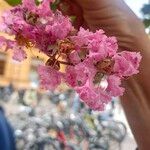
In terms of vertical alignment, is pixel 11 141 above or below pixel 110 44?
below

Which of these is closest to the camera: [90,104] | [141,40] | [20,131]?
[90,104]

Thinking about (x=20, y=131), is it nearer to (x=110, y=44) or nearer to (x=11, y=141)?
(x=11, y=141)

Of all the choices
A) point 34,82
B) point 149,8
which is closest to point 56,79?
point 149,8

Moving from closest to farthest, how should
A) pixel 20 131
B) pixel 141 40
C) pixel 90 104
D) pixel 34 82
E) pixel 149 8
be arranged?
pixel 90 104 < pixel 141 40 < pixel 149 8 < pixel 20 131 < pixel 34 82

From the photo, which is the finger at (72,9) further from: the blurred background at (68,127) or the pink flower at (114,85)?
the blurred background at (68,127)

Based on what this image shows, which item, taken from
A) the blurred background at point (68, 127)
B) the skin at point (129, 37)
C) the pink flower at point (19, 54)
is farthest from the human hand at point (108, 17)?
the blurred background at point (68, 127)
